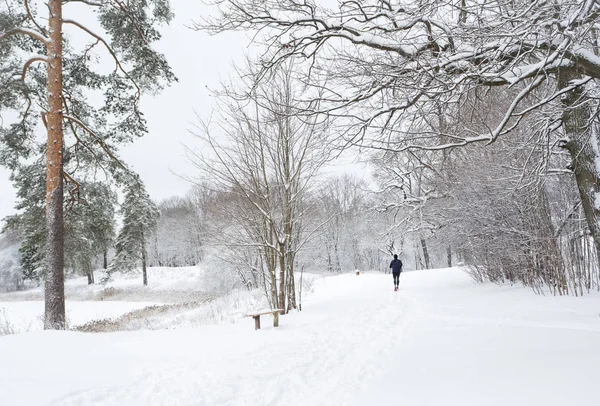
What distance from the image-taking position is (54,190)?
7.89 meters

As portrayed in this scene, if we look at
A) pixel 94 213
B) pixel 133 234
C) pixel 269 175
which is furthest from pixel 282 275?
pixel 133 234

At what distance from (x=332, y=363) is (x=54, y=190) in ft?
22.8

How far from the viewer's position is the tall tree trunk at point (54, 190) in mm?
7766

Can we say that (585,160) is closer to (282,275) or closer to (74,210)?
(282,275)

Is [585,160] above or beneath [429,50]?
beneath

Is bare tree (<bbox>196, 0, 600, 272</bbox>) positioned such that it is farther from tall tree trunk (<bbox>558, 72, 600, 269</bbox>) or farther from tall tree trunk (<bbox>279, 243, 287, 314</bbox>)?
tall tree trunk (<bbox>279, 243, 287, 314</bbox>)

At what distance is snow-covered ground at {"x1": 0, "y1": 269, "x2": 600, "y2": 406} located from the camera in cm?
350

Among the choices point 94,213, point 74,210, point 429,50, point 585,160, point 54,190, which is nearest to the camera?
point 429,50

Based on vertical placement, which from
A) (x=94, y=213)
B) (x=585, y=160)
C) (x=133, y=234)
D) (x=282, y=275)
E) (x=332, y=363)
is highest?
(x=133, y=234)

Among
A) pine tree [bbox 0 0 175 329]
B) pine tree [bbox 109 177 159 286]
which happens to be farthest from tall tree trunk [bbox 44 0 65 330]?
pine tree [bbox 109 177 159 286]

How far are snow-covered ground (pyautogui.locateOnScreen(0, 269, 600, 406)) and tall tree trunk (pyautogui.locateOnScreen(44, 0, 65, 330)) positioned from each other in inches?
96.4

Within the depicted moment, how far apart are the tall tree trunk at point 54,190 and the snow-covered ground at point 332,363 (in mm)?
2448

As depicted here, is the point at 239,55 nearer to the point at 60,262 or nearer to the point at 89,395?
the point at 60,262

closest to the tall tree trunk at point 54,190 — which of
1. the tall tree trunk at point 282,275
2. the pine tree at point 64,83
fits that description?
the pine tree at point 64,83
